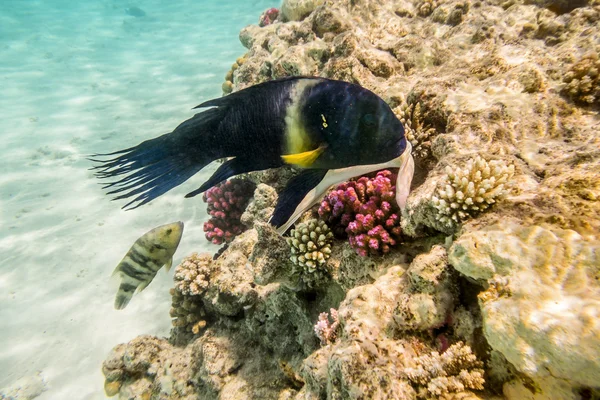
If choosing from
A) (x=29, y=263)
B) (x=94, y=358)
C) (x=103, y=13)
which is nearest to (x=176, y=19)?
(x=103, y=13)

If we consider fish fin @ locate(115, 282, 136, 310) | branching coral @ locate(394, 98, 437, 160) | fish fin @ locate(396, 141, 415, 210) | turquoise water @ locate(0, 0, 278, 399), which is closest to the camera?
fish fin @ locate(396, 141, 415, 210)

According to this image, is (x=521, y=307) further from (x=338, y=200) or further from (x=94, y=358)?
(x=94, y=358)

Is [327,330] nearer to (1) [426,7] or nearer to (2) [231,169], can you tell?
(2) [231,169]

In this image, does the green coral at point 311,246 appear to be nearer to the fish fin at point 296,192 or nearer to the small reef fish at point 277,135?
the fish fin at point 296,192

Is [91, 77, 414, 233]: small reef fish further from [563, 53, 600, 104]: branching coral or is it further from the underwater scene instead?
[563, 53, 600, 104]: branching coral

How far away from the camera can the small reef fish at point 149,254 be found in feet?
14.0

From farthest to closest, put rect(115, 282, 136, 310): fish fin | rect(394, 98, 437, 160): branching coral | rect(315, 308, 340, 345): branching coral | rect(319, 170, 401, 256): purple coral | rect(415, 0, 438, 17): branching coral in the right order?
rect(415, 0, 438, 17): branching coral < rect(115, 282, 136, 310): fish fin < rect(394, 98, 437, 160): branching coral < rect(319, 170, 401, 256): purple coral < rect(315, 308, 340, 345): branching coral

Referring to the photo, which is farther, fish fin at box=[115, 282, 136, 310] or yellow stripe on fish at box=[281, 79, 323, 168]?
fish fin at box=[115, 282, 136, 310]

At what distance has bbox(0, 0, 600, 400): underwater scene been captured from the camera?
1.70 meters

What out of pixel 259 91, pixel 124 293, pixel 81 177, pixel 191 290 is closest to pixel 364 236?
pixel 259 91

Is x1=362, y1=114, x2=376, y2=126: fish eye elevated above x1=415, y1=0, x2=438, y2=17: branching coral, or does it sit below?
below

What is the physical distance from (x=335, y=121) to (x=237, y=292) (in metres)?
2.85

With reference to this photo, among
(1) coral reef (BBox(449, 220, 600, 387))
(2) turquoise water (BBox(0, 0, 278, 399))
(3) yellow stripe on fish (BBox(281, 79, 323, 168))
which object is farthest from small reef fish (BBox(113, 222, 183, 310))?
(1) coral reef (BBox(449, 220, 600, 387))

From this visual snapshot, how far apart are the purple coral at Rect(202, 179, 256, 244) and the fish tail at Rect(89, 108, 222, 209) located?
4313 millimetres
